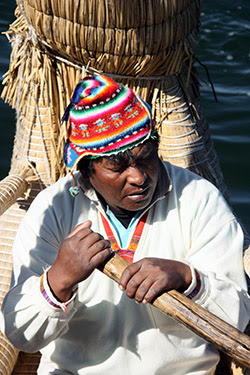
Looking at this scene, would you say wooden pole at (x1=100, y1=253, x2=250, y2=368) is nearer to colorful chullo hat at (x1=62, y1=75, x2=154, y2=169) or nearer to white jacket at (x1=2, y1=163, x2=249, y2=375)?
white jacket at (x1=2, y1=163, x2=249, y2=375)

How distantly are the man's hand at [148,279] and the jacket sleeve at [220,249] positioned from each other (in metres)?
0.20

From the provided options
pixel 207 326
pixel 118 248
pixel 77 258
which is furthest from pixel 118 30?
pixel 207 326

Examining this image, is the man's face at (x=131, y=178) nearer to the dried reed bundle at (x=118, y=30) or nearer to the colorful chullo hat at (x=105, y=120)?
the colorful chullo hat at (x=105, y=120)

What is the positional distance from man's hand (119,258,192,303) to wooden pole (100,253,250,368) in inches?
1.0

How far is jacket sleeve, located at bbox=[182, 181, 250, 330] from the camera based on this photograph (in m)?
1.89

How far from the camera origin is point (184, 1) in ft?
8.16

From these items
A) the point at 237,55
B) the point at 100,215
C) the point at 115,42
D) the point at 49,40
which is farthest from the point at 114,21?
the point at 237,55

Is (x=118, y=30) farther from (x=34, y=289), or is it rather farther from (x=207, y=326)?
(x=207, y=326)

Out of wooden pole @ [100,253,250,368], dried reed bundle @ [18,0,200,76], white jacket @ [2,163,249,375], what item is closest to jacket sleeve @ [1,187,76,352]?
white jacket @ [2,163,249,375]

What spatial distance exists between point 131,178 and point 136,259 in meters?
0.28

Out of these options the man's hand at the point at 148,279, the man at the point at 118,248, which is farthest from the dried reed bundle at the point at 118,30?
the man's hand at the point at 148,279

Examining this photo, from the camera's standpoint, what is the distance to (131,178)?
1.84m

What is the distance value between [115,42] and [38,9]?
312mm

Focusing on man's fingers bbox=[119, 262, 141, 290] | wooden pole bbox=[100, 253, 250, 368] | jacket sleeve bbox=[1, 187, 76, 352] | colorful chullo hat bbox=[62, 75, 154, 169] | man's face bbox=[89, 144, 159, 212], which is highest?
colorful chullo hat bbox=[62, 75, 154, 169]
